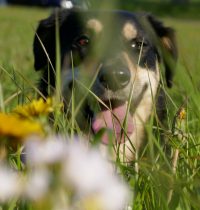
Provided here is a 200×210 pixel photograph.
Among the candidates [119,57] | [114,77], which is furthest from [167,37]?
[114,77]

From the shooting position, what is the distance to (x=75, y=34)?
422cm

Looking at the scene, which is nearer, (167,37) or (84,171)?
(84,171)

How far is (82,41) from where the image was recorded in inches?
164

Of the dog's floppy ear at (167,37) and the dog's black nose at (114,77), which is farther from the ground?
the dog's floppy ear at (167,37)

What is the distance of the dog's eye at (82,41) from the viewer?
162 inches

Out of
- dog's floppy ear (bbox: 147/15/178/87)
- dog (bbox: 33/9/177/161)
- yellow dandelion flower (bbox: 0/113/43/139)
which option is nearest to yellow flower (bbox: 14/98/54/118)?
yellow dandelion flower (bbox: 0/113/43/139)

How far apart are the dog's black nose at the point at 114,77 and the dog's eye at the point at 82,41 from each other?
68cm

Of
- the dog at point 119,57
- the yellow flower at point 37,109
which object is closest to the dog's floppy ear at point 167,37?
the dog at point 119,57

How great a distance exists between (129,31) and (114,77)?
0.95 meters

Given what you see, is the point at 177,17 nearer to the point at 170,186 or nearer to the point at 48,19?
the point at 48,19

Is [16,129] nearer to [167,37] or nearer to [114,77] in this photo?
[114,77]

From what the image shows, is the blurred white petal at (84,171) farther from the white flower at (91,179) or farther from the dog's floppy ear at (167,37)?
the dog's floppy ear at (167,37)

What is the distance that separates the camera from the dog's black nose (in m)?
3.31

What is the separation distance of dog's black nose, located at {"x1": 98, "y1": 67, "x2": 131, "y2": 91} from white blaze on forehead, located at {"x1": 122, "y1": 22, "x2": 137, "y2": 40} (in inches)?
26.6
